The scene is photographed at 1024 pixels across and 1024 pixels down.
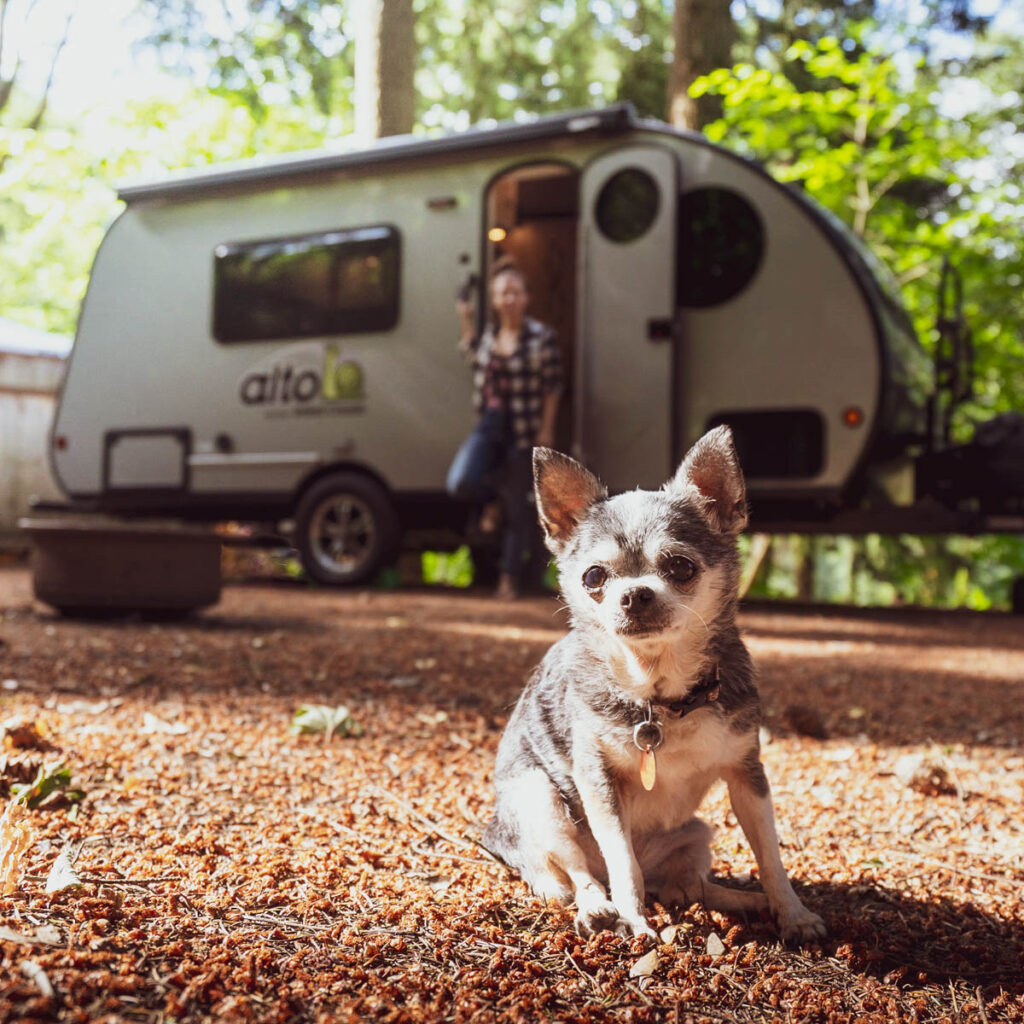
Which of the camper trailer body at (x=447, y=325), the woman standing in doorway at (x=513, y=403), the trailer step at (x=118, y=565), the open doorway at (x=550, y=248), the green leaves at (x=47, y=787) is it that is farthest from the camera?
the open doorway at (x=550, y=248)

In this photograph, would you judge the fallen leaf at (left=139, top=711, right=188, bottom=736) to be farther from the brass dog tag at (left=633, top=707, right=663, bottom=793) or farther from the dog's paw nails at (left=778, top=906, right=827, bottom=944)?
the dog's paw nails at (left=778, top=906, right=827, bottom=944)

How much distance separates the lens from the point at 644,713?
7.54 ft

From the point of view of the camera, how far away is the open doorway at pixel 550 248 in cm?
1061

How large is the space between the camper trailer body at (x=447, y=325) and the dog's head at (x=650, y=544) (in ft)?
18.8

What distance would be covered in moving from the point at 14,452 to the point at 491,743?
538 inches

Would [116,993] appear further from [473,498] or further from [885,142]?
[885,142]

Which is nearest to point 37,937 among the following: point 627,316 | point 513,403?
point 513,403

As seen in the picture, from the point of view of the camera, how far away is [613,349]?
29.2 ft

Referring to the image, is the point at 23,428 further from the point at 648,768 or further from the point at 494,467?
the point at 648,768

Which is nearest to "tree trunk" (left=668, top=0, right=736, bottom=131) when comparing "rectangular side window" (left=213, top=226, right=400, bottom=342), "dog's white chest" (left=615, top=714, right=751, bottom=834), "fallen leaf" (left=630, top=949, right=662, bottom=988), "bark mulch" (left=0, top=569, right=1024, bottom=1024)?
"rectangular side window" (left=213, top=226, right=400, bottom=342)

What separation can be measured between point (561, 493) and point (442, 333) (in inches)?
288

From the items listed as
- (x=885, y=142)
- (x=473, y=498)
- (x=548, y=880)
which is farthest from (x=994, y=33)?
(x=548, y=880)

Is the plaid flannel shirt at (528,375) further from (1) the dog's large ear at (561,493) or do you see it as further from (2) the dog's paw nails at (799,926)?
(2) the dog's paw nails at (799,926)

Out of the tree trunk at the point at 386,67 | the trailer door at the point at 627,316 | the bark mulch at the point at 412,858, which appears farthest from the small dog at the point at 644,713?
the tree trunk at the point at 386,67
